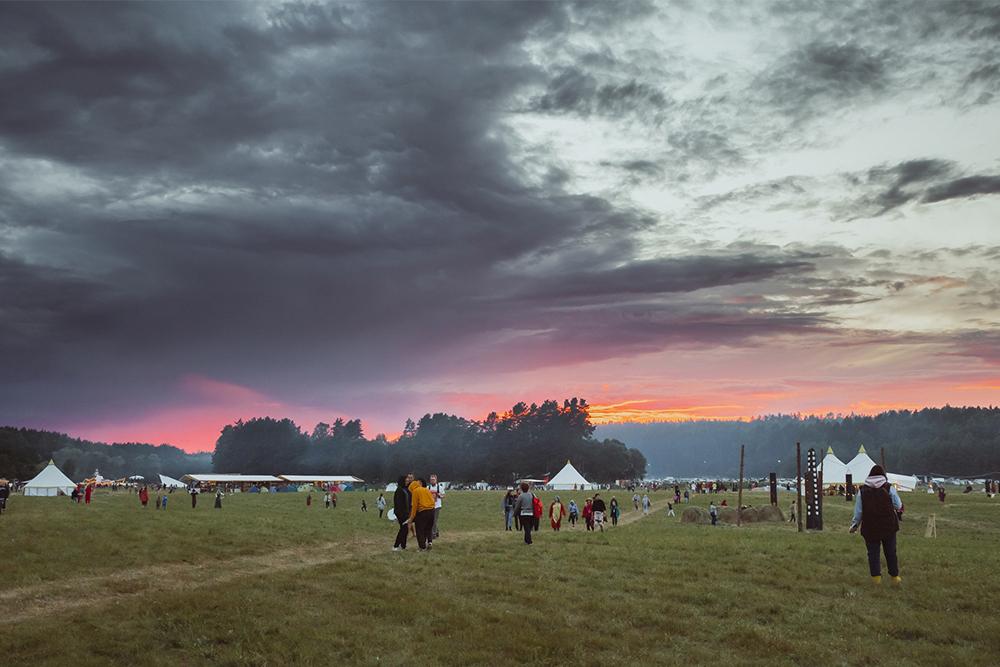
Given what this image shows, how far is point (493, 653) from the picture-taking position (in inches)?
411

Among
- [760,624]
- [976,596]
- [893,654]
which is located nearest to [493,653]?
[760,624]

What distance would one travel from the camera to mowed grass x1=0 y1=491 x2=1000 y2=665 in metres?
10.6

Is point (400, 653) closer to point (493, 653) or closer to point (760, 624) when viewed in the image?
point (493, 653)

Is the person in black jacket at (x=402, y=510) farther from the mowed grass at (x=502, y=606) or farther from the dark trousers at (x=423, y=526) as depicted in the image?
the mowed grass at (x=502, y=606)

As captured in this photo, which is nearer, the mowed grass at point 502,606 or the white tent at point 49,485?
the mowed grass at point 502,606

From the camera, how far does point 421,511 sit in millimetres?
21141

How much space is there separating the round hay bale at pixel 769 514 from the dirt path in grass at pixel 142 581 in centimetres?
2766

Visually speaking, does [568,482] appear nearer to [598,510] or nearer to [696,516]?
[696,516]

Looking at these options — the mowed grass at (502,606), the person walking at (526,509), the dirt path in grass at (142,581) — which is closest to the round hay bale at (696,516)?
the mowed grass at (502,606)

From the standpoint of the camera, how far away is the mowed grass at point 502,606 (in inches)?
416

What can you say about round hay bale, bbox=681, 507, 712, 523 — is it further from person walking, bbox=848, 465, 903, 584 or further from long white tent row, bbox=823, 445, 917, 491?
long white tent row, bbox=823, 445, 917, 491

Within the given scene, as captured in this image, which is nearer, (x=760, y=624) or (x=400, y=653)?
(x=400, y=653)

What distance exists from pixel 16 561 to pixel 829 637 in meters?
20.1

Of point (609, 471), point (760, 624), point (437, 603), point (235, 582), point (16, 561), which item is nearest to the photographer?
point (760, 624)
